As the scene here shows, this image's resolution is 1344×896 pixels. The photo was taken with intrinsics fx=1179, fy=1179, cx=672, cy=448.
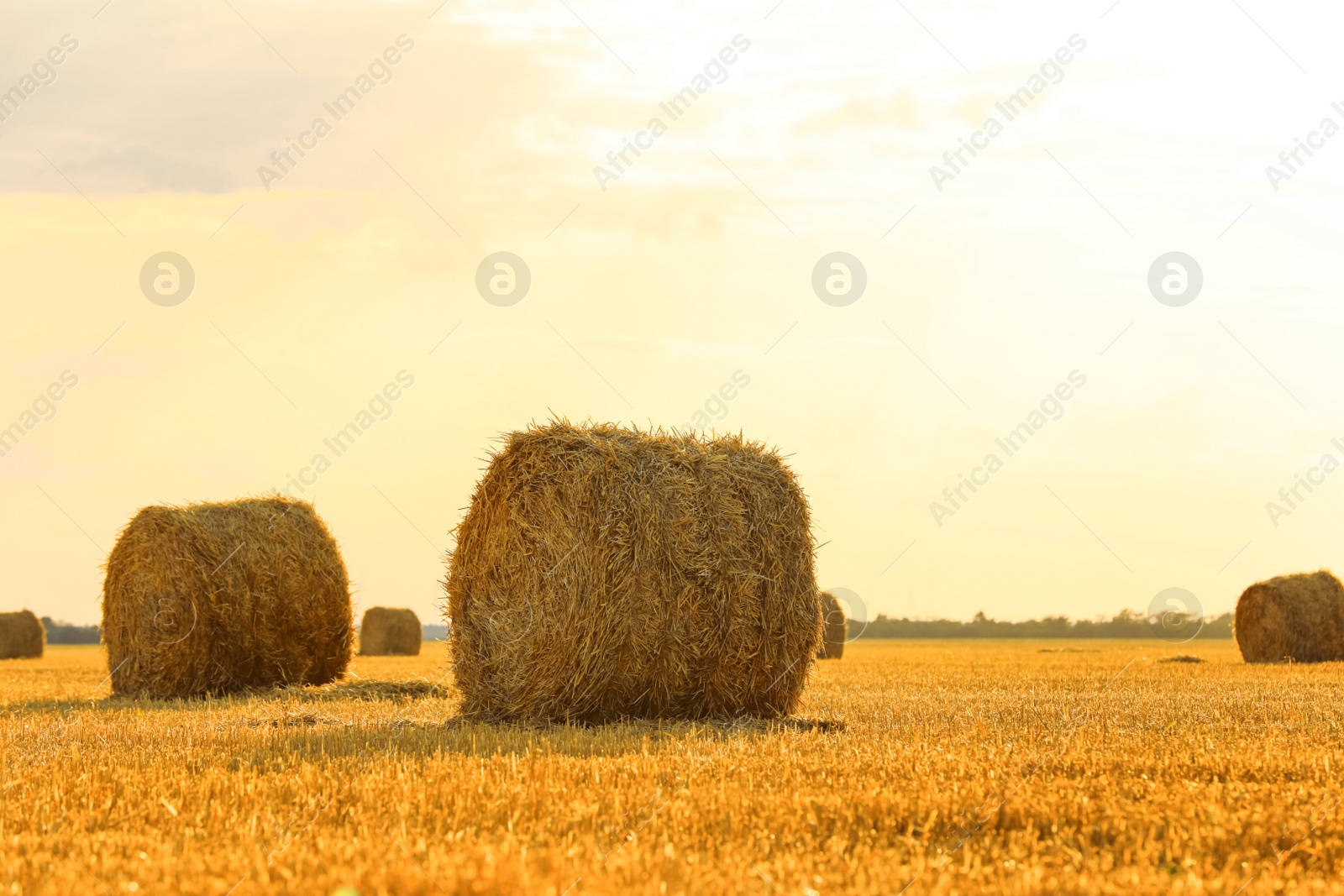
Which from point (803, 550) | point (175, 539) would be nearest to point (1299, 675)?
point (803, 550)

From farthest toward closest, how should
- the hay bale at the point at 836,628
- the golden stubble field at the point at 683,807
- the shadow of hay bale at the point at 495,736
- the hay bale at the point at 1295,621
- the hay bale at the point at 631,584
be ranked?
the hay bale at the point at 836,628
the hay bale at the point at 1295,621
the hay bale at the point at 631,584
the shadow of hay bale at the point at 495,736
the golden stubble field at the point at 683,807

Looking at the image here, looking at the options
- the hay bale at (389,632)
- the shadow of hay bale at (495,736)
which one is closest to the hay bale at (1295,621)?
the shadow of hay bale at (495,736)

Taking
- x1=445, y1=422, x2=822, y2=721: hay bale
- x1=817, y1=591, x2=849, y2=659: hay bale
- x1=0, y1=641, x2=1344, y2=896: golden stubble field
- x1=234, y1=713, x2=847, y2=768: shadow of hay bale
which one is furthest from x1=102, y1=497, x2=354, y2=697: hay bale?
x1=817, y1=591, x2=849, y2=659: hay bale

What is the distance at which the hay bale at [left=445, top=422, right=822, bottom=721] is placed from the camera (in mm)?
10148

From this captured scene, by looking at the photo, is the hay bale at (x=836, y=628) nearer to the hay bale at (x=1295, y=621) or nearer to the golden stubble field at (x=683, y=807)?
the hay bale at (x=1295, y=621)

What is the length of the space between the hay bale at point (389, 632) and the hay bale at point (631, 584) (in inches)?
787

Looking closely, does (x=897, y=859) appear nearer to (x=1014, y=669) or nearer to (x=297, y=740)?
(x=297, y=740)

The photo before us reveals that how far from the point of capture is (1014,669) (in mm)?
19344

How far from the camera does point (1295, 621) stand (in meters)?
23.5

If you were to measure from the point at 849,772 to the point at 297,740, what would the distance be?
4.14 meters

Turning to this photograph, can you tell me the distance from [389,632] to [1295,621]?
822 inches

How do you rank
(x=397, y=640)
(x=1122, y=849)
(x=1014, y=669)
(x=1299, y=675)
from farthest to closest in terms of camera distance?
(x=397, y=640) < (x=1014, y=669) < (x=1299, y=675) < (x=1122, y=849)

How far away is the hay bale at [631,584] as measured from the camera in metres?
10.1

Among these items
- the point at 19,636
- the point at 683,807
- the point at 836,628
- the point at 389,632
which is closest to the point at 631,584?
the point at 683,807
